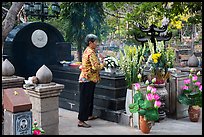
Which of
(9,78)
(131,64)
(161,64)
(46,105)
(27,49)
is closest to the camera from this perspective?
(46,105)

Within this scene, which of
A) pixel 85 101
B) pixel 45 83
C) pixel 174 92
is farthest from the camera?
pixel 174 92

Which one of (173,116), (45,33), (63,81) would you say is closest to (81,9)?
(45,33)

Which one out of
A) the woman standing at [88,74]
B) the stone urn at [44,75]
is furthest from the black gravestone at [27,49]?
the stone urn at [44,75]

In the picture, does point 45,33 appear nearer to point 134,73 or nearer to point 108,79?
point 108,79

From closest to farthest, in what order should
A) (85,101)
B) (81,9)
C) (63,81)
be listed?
(85,101) → (63,81) → (81,9)

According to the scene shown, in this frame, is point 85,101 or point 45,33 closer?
point 85,101

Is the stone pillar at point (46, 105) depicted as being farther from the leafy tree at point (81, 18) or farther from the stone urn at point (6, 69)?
the leafy tree at point (81, 18)

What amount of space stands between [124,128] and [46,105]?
1620 millimetres

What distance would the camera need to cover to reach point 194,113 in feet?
21.0

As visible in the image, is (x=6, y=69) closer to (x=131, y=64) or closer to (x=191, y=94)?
(x=131, y=64)

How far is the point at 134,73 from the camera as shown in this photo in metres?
6.32

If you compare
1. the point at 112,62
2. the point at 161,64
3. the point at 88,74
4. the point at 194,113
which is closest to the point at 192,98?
the point at 194,113

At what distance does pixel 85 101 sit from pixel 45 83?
131 centimetres

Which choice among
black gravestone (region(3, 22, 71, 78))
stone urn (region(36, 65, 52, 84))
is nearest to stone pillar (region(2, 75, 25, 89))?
stone urn (region(36, 65, 52, 84))
